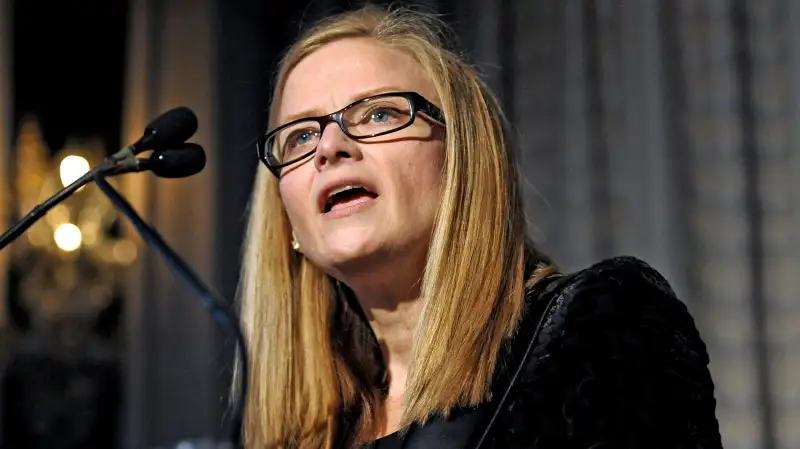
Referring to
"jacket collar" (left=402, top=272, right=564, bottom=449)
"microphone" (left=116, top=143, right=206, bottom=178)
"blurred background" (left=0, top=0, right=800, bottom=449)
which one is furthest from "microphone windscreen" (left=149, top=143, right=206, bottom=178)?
"blurred background" (left=0, top=0, right=800, bottom=449)

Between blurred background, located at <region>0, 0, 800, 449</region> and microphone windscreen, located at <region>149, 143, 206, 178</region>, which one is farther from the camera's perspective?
blurred background, located at <region>0, 0, 800, 449</region>

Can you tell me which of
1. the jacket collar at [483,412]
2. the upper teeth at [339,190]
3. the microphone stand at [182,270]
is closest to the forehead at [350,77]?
the upper teeth at [339,190]

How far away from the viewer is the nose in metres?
1.28

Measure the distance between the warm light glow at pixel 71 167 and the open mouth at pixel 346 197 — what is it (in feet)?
8.69

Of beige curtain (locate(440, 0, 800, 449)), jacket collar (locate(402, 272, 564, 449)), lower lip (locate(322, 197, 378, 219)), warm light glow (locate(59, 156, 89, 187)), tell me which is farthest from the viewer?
warm light glow (locate(59, 156, 89, 187))

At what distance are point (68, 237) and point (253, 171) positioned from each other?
881mm

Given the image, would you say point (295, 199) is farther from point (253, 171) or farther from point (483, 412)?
point (253, 171)

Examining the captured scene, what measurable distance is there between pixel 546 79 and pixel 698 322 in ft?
2.98

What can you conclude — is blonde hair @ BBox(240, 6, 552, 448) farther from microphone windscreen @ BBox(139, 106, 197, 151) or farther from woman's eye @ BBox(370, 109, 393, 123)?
microphone windscreen @ BBox(139, 106, 197, 151)

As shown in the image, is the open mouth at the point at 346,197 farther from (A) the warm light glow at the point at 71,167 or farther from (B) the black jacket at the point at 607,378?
(A) the warm light glow at the point at 71,167

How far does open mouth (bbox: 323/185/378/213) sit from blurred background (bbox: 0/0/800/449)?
1144 millimetres

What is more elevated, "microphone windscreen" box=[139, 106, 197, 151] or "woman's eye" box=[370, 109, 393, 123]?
"microphone windscreen" box=[139, 106, 197, 151]

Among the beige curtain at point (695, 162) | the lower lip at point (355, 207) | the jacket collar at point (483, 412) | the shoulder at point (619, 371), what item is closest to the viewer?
the shoulder at point (619, 371)

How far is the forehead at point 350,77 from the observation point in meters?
1.32
